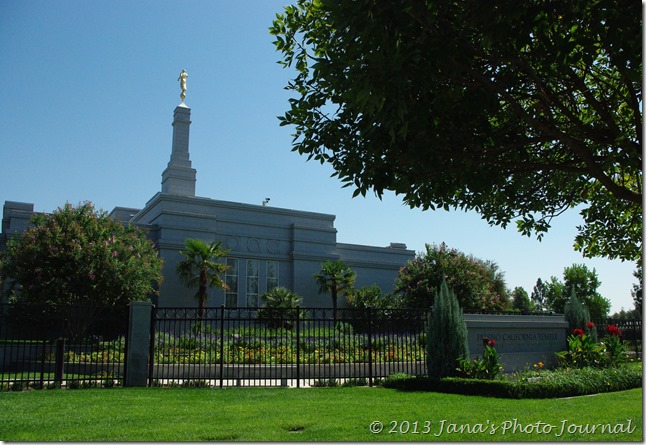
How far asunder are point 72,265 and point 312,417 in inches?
681

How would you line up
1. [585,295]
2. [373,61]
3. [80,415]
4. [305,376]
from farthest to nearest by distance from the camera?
1. [585,295]
2. [305,376]
3. [80,415]
4. [373,61]

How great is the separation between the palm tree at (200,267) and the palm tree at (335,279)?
6.91 metres

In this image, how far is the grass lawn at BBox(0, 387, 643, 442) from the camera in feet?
24.6

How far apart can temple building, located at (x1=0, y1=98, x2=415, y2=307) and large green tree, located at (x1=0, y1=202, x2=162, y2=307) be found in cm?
654

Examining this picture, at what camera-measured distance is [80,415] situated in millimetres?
9266

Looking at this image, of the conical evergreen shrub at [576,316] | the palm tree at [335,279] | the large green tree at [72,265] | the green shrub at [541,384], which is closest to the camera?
the green shrub at [541,384]

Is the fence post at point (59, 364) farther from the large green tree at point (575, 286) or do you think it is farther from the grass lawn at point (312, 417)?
the large green tree at point (575, 286)

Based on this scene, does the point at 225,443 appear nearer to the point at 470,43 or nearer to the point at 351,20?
the point at 351,20

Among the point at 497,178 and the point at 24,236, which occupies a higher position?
the point at 24,236

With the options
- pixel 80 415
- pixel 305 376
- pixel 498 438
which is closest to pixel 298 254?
pixel 305 376

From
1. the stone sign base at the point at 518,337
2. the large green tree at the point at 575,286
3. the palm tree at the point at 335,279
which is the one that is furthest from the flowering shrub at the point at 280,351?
the large green tree at the point at 575,286

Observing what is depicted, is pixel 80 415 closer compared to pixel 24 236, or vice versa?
pixel 80 415

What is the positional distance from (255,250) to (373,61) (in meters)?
29.5

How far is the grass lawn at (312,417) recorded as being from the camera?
24.6ft
